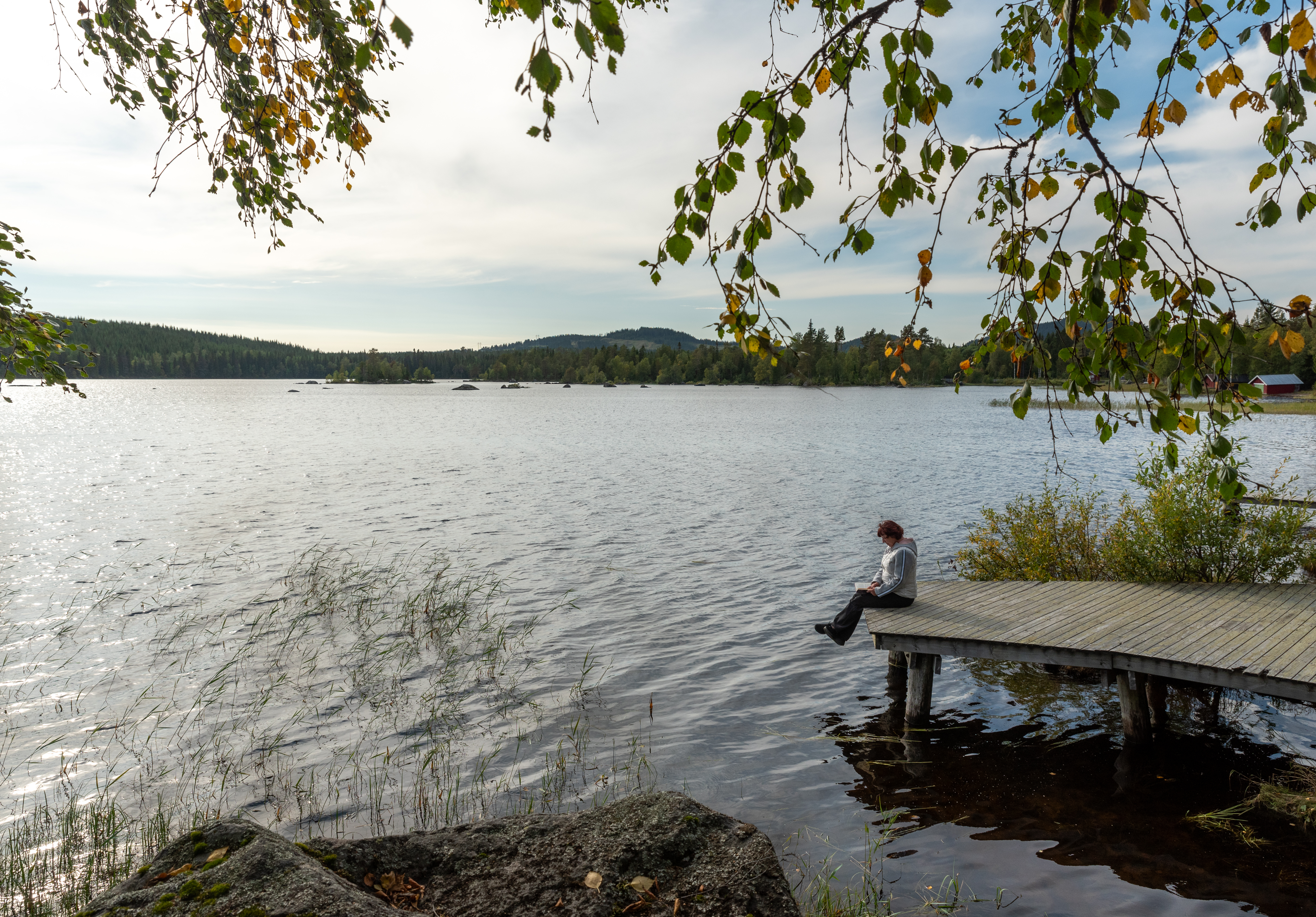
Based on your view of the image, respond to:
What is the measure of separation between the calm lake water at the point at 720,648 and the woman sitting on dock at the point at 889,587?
1098 mm

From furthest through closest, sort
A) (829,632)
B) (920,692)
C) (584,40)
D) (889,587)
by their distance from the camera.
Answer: (829,632), (889,587), (920,692), (584,40)

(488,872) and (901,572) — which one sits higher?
(901,572)

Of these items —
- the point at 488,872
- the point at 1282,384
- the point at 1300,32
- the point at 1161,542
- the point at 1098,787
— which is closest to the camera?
the point at 1300,32

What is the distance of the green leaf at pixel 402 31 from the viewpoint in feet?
9.05

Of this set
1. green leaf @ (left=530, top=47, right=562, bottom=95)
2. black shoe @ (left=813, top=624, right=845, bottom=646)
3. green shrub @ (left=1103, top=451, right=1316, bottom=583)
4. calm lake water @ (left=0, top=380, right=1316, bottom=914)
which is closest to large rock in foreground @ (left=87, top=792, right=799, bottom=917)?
calm lake water @ (left=0, top=380, right=1316, bottom=914)

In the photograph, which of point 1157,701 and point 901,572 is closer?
point 1157,701

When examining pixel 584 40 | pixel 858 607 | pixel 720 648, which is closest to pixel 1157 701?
pixel 858 607

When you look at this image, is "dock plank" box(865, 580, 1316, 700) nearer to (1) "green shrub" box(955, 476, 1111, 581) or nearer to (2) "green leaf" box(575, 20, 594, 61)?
(1) "green shrub" box(955, 476, 1111, 581)

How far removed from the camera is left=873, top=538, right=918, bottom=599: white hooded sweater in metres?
10.9

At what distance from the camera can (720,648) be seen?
525 inches

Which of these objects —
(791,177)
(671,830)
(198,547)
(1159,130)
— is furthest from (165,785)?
(198,547)

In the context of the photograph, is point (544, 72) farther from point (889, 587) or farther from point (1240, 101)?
point (889, 587)

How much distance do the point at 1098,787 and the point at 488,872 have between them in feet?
23.7

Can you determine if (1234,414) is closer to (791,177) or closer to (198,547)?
(791,177)
